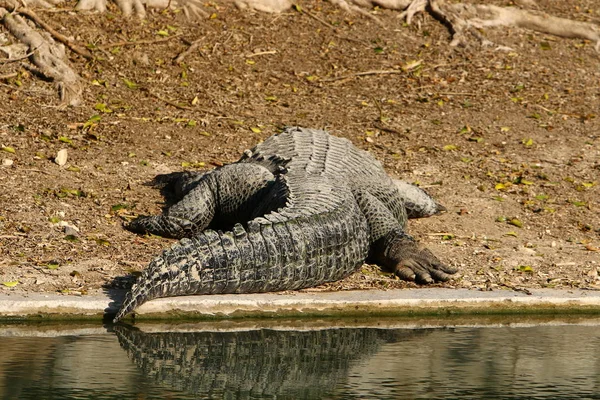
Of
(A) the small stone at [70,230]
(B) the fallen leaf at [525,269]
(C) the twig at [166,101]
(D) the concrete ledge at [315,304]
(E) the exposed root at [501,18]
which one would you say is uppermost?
(E) the exposed root at [501,18]

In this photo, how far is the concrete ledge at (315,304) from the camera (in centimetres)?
614

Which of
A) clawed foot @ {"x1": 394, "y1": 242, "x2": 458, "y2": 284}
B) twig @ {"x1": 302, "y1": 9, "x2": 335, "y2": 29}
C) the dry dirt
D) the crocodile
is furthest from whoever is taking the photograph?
twig @ {"x1": 302, "y1": 9, "x2": 335, "y2": 29}

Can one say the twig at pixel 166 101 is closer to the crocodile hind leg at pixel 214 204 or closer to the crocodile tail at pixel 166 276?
the crocodile hind leg at pixel 214 204

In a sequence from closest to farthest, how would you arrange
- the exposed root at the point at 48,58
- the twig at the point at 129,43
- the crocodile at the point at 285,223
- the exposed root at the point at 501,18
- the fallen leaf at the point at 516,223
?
the crocodile at the point at 285,223 < the fallen leaf at the point at 516,223 < the exposed root at the point at 48,58 < the twig at the point at 129,43 < the exposed root at the point at 501,18

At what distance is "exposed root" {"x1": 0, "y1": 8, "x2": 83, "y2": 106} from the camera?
431 inches

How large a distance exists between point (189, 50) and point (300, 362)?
7631 millimetres

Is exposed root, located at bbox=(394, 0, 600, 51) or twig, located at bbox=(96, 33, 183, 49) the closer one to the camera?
twig, located at bbox=(96, 33, 183, 49)

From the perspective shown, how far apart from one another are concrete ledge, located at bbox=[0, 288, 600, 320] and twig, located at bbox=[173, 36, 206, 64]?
19.9ft

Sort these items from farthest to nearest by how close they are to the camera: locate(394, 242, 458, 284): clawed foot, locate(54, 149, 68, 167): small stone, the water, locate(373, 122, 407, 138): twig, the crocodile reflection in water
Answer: locate(373, 122, 407, 138): twig, locate(54, 149, 68, 167): small stone, locate(394, 242, 458, 284): clawed foot, the crocodile reflection in water, the water

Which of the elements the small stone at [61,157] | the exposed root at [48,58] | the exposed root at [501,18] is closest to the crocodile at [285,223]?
the small stone at [61,157]

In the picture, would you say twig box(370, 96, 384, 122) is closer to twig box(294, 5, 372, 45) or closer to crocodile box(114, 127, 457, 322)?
twig box(294, 5, 372, 45)

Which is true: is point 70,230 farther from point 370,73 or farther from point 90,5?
point 370,73

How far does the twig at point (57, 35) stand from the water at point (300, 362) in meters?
6.43

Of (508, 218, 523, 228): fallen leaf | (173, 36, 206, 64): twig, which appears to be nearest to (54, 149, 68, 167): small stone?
(173, 36, 206, 64): twig
